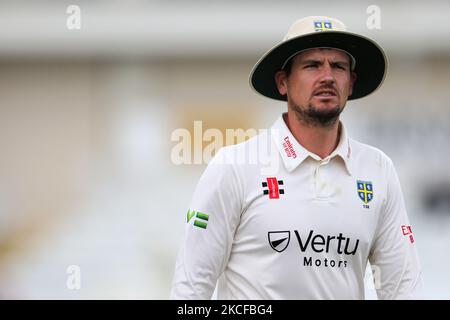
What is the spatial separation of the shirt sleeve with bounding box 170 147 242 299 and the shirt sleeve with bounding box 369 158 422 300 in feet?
2.06

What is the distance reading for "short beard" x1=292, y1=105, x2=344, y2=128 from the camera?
108 inches

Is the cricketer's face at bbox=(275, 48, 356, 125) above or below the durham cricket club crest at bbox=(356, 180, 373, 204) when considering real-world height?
above

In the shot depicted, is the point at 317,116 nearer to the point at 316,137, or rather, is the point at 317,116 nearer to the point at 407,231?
the point at 316,137

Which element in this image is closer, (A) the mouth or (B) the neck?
(A) the mouth

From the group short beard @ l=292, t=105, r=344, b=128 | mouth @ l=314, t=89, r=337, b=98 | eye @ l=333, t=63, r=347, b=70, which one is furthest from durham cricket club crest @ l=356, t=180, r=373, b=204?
eye @ l=333, t=63, r=347, b=70

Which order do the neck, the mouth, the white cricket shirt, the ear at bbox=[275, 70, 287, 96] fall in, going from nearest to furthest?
1. the white cricket shirt
2. the mouth
3. the neck
4. the ear at bbox=[275, 70, 287, 96]

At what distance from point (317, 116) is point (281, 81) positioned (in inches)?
12.0

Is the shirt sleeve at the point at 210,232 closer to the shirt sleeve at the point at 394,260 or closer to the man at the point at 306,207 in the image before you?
the man at the point at 306,207

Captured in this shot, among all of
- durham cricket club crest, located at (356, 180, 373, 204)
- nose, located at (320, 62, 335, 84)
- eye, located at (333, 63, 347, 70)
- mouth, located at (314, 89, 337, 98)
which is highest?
eye, located at (333, 63, 347, 70)

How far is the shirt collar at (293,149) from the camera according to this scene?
275 cm

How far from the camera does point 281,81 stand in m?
2.98

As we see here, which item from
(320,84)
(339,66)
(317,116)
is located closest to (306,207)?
(317,116)

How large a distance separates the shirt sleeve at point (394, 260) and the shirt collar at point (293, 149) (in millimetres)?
272

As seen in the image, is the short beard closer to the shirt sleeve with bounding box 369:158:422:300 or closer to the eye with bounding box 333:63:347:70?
the eye with bounding box 333:63:347:70
